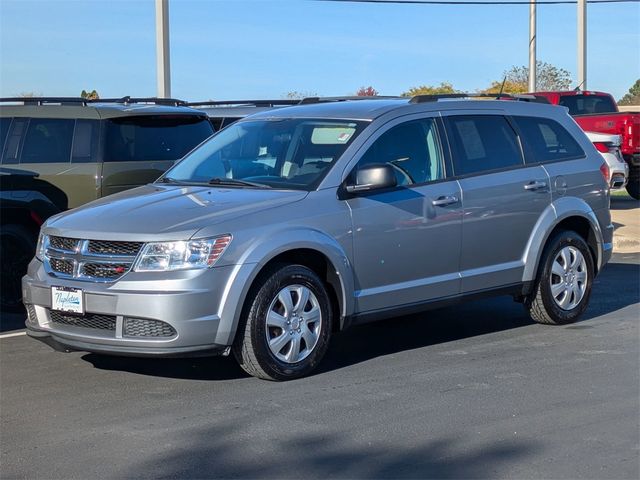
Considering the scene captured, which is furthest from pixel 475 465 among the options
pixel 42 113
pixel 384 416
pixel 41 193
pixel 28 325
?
pixel 42 113

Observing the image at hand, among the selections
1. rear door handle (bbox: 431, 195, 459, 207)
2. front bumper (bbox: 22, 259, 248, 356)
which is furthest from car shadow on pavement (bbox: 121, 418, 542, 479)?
rear door handle (bbox: 431, 195, 459, 207)

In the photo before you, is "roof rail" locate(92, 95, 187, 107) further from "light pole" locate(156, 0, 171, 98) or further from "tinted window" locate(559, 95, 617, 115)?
"tinted window" locate(559, 95, 617, 115)

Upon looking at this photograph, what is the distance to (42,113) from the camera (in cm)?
967

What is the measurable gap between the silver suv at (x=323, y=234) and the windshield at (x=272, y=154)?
1 cm

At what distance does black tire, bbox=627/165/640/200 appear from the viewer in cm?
1989

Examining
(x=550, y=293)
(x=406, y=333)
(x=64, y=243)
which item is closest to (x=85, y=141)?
(x=64, y=243)

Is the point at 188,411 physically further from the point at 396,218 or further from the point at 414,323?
the point at 414,323

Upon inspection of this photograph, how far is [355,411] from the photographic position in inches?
235

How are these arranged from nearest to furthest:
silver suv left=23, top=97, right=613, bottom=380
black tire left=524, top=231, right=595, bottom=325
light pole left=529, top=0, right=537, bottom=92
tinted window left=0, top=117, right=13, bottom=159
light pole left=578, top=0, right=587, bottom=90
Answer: silver suv left=23, top=97, right=613, bottom=380, black tire left=524, top=231, right=595, bottom=325, tinted window left=0, top=117, right=13, bottom=159, light pole left=529, top=0, right=537, bottom=92, light pole left=578, top=0, right=587, bottom=90

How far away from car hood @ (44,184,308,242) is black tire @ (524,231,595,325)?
2.55 metres

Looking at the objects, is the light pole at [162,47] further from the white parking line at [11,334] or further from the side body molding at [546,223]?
the side body molding at [546,223]

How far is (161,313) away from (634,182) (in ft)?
52.1

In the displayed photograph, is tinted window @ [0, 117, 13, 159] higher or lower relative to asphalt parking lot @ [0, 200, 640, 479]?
higher

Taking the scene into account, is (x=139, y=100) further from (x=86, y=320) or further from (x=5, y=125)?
(x=86, y=320)
